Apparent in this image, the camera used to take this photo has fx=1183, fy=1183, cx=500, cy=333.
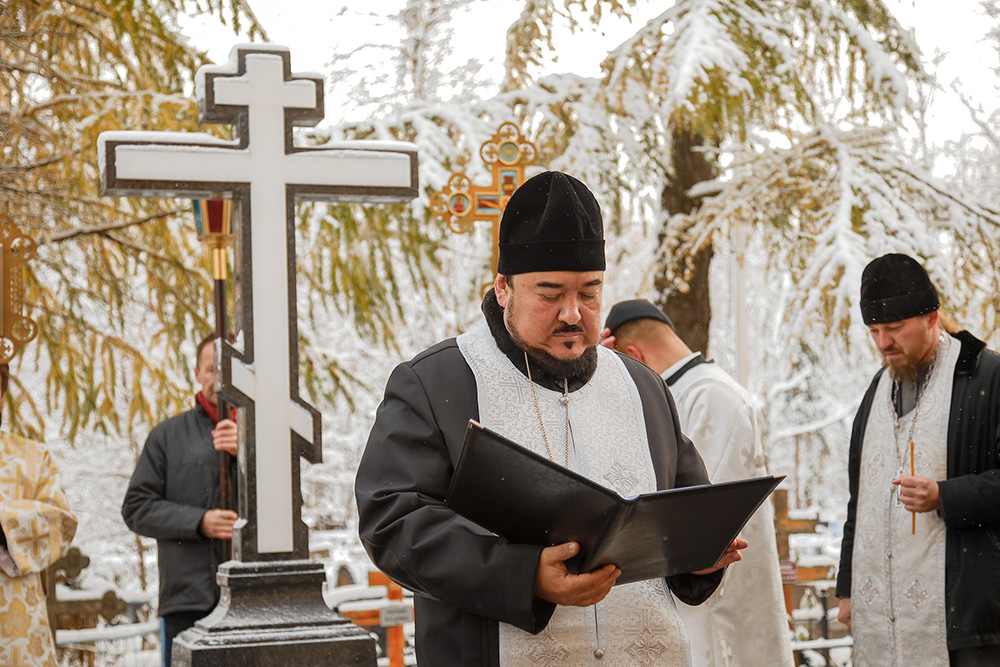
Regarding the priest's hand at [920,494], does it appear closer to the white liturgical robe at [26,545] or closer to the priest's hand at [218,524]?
the priest's hand at [218,524]

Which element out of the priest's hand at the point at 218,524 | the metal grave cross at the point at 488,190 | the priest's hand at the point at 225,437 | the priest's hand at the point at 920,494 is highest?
the metal grave cross at the point at 488,190

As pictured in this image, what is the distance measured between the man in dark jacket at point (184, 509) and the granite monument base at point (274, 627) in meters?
0.65

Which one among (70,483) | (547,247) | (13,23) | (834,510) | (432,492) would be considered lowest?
(834,510)

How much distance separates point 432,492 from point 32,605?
2.33 metres

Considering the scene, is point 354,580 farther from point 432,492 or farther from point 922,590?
point 432,492

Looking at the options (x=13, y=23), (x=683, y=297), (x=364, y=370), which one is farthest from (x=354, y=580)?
(x=13, y=23)

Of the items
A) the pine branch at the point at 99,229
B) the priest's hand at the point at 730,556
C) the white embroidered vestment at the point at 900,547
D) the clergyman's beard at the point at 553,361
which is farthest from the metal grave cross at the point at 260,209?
the pine branch at the point at 99,229

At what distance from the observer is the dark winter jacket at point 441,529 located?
2.36 metres

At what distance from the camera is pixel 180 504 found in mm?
5066

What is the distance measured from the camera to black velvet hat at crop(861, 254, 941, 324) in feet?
14.1

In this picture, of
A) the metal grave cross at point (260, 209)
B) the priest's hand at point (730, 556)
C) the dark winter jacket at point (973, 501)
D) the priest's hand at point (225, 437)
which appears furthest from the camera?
the priest's hand at point (225, 437)

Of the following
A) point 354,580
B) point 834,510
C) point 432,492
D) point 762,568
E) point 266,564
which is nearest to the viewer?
point 432,492

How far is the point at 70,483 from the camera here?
48.9ft

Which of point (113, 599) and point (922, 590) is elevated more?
point (922, 590)
